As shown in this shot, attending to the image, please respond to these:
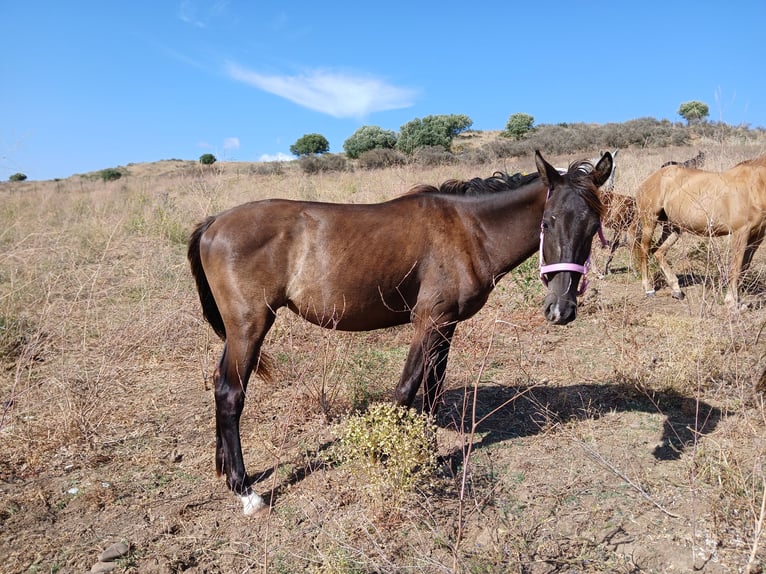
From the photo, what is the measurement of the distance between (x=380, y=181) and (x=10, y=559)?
34.5 feet

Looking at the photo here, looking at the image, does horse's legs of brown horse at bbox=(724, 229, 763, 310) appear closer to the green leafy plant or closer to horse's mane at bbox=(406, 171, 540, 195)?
horse's mane at bbox=(406, 171, 540, 195)

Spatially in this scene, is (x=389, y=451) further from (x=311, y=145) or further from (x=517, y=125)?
(x=311, y=145)

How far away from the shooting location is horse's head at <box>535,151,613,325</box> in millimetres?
2986

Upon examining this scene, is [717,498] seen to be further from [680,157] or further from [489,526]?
[680,157]

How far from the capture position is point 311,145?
45.0m

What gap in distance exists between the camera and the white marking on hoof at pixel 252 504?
292 cm

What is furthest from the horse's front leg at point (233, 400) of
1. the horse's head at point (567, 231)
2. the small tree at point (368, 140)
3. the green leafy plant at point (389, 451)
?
the small tree at point (368, 140)

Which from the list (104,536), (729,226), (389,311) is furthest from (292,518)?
(729,226)

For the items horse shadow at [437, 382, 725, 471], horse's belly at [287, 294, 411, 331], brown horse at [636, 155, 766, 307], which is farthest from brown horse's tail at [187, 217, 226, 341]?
brown horse at [636, 155, 766, 307]

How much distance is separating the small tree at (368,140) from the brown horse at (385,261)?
89.1ft

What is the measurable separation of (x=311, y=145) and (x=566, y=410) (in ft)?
146

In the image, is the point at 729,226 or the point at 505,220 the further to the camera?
the point at 729,226

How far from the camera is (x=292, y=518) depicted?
2.85 meters

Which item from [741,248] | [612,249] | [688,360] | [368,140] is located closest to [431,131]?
[368,140]
